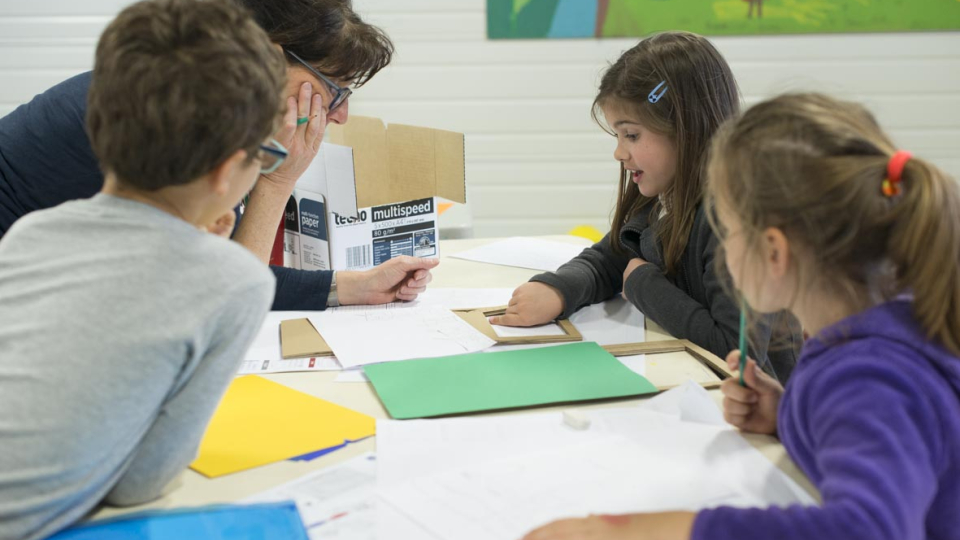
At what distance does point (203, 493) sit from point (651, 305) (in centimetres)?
82

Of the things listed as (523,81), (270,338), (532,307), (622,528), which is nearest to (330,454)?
(622,528)

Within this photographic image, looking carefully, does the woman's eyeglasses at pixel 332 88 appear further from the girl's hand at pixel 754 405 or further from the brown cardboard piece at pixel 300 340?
the girl's hand at pixel 754 405

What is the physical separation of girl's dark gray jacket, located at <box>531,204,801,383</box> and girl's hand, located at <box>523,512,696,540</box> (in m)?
0.59

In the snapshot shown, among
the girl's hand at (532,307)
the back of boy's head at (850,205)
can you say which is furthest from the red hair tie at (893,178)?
the girl's hand at (532,307)

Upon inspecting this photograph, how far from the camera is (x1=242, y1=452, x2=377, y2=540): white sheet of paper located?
0.77 m

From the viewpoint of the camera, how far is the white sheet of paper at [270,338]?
1266 millimetres

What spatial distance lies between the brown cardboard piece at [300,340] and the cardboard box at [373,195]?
Answer: 274 millimetres

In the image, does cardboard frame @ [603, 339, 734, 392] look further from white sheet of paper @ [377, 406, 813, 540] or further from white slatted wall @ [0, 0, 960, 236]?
white slatted wall @ [0, 0, 960, 236]

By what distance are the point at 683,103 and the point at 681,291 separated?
1.14 feet

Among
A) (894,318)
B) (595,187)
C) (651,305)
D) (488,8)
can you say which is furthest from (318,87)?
(595,187)

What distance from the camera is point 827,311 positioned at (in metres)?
0.86

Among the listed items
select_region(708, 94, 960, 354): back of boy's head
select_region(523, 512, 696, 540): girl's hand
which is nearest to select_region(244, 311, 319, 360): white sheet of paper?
select_region(523, 512, 696, 540): girl's hand

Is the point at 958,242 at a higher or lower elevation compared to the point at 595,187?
higher

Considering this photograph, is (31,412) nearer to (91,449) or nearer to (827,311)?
(91,449)
